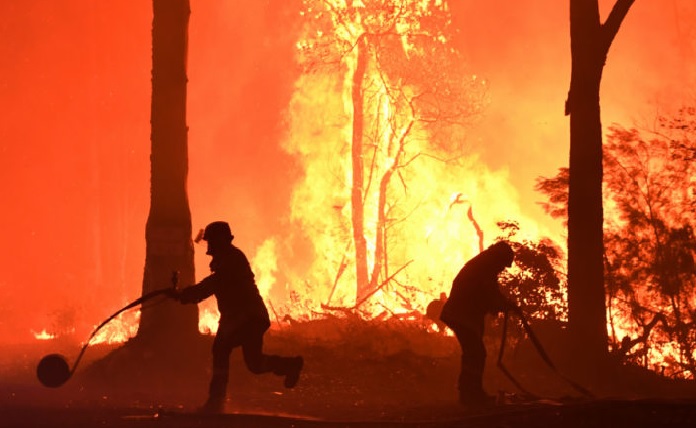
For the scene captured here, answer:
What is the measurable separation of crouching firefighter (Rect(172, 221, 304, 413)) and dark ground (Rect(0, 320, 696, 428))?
504 millimetres

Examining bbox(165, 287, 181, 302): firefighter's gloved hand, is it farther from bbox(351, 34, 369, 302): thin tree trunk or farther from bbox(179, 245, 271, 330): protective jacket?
bbox(351, 34, 369, 302): thin tree trunk

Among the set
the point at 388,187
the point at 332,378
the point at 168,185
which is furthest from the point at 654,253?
the point at 388,187

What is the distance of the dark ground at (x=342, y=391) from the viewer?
9.16m

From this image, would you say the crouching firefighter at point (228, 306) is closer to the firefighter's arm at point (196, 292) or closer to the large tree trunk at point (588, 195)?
the firefighter's arm at point (196, 292)

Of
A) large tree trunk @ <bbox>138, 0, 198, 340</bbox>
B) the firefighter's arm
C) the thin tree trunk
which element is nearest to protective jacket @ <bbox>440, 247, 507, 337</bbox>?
the firefighter's arm

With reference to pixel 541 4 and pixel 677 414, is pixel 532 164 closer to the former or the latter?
pixel 541 4

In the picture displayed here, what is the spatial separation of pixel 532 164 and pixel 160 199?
121 feet

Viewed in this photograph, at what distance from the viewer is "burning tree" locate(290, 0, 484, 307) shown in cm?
3553

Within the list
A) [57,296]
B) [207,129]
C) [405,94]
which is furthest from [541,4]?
[57,296]

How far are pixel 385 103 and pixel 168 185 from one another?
73.7 ft

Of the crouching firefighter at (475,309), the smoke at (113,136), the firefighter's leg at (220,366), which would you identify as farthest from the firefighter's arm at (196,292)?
the smoke at (113,136)

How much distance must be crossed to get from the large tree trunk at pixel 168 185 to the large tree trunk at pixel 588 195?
20.8ft

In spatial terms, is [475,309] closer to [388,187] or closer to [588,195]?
[588,195]

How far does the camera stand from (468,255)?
36.0 m
